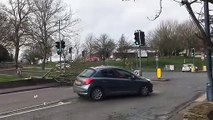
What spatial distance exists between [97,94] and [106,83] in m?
0.67

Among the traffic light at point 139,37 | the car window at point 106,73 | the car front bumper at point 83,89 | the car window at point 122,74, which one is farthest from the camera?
the traffic light at point 139,37

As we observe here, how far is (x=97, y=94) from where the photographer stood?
16.8 m

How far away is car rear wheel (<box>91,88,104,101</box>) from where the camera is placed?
16719 mm

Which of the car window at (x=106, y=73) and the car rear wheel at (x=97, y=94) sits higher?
the car window at (x=106, y=73)

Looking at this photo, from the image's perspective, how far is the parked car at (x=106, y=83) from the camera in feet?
54.9

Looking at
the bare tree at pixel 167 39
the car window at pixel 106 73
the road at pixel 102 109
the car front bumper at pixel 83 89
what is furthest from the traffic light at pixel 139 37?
the bare tree at pixel 167 39

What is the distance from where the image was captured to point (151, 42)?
91.8 meters

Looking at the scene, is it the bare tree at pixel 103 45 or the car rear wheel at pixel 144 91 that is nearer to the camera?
the car rear wheel at pixel 144 91

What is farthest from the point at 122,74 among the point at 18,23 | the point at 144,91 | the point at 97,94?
the point at 18,23

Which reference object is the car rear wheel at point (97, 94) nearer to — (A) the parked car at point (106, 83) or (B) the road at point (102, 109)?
(A) the parked car at point (106, 83)

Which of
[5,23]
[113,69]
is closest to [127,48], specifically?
[5,23]

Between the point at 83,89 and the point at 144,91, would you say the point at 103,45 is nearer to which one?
the point at 144,91

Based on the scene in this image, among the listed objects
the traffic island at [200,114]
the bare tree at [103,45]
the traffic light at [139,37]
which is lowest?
the traffic island at [200,114]

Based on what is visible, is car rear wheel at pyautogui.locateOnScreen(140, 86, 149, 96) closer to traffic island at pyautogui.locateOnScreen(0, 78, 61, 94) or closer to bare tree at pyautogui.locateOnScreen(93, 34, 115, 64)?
traffic island at pyautogui.locateOnScreen(0, 78, 61, 94)
